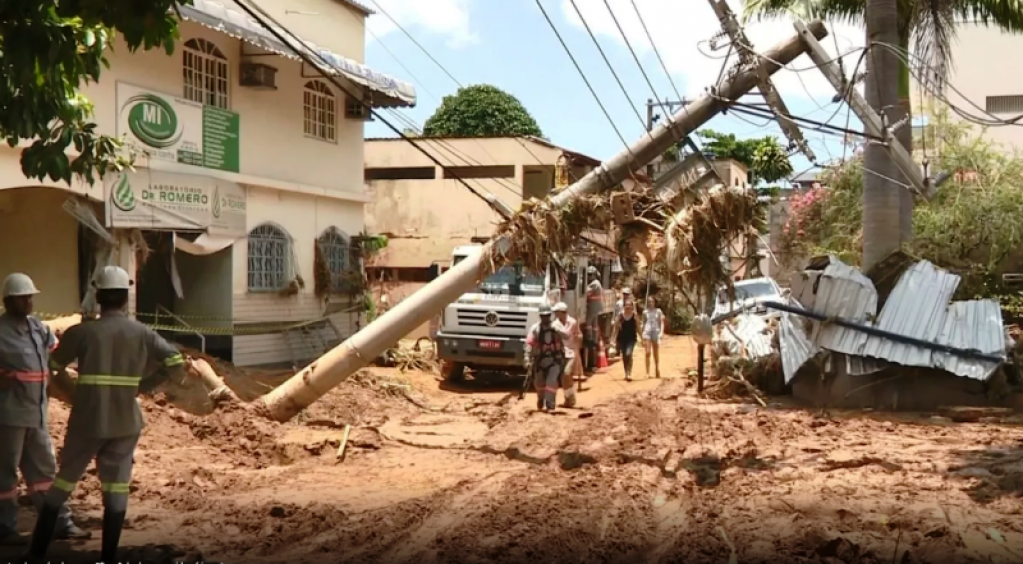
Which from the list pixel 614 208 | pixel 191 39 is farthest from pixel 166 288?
pixel 614 208

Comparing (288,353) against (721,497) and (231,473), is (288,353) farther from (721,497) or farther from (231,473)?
(721,497)

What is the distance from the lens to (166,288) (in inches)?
682

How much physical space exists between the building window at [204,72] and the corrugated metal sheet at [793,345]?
10133 millimetres

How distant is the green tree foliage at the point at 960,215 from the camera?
18438mm

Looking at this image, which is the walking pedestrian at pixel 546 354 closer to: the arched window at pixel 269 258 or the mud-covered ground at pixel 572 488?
the mud-covered ground at pixel 572 488

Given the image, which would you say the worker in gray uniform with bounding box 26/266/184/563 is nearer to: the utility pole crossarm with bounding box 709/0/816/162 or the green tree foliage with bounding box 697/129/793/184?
the utility pole crossarm with bounding box 709/0/816/162

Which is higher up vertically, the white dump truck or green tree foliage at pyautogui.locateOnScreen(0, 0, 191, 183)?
green tree foliage at pyautogui.locateOnScreen(0, 0, 191, 183)

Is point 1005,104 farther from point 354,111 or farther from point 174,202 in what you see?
point 174,202

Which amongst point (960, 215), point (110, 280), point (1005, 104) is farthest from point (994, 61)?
point (110, 280)

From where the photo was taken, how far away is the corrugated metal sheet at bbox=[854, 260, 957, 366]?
13328mm

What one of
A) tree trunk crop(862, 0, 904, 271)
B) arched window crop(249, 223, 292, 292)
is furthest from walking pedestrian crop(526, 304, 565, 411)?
arched window crop(249, 223, 292, 292)

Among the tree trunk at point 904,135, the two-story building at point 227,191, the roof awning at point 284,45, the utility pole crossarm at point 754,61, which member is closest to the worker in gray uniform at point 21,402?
the roof awning at point 284,45

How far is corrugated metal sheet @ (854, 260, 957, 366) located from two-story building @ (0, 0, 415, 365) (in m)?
8.48

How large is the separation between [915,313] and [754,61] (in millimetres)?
4425
